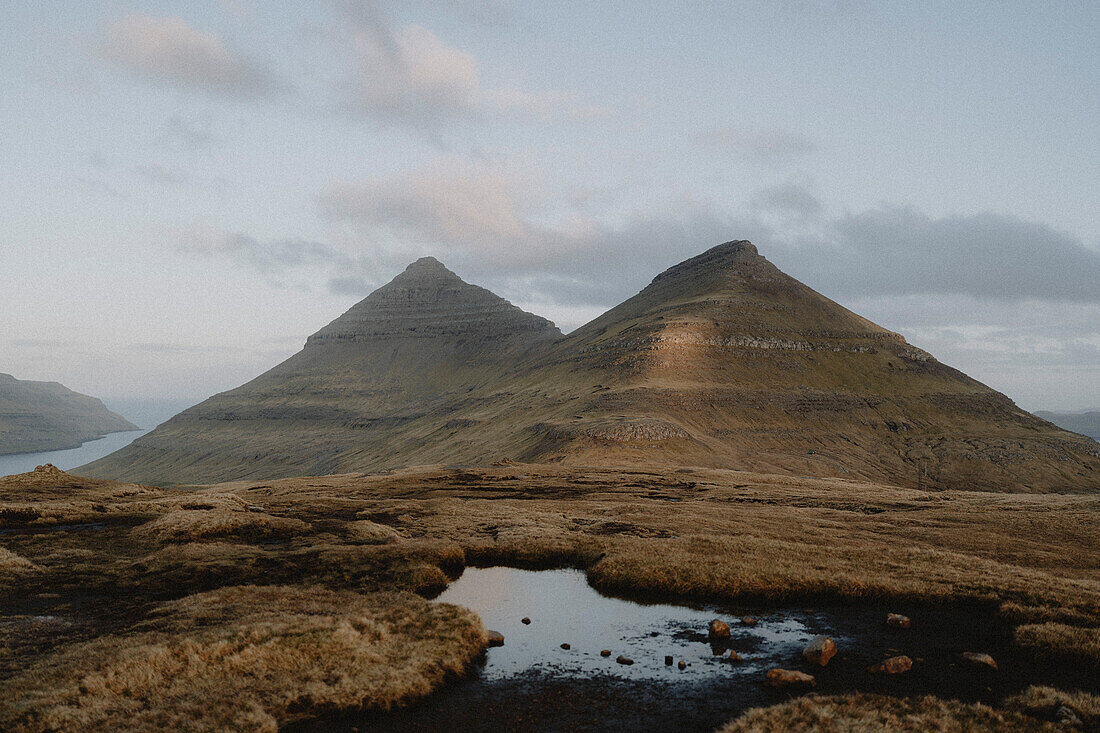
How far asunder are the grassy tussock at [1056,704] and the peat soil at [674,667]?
30.5 inches

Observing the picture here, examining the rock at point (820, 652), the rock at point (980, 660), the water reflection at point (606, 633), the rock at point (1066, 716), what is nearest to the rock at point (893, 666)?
the rock at point (820, 652)

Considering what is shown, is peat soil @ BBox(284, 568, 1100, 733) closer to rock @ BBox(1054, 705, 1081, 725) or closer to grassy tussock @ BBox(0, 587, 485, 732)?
grassy tussock @ BBox(0, 587, 485, 732)

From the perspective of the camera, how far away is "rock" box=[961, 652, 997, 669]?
1959cm

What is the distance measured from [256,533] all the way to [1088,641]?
44689mm

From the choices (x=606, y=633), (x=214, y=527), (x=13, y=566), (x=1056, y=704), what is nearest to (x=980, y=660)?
(x=1056, y=704)

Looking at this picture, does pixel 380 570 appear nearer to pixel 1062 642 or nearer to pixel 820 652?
Answer: pixel 820 652

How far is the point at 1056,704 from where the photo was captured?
16156 mm

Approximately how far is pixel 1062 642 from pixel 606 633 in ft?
51.7

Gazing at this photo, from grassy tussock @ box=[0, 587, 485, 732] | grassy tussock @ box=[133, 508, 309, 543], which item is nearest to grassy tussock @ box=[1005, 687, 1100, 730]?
grassy tussock @ box=[0, 587, 485, 732]

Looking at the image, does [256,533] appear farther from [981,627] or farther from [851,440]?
[851,440]

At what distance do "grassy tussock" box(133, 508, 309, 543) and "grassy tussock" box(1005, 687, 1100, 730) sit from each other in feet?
134

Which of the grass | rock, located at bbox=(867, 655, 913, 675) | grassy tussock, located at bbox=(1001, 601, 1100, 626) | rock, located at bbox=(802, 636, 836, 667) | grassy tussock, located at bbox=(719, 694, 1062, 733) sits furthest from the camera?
grassy tussock, located at bbox=(1001, 601, 1100, 626)

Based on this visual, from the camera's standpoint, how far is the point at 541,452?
125 m

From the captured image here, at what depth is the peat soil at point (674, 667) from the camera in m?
17.3
